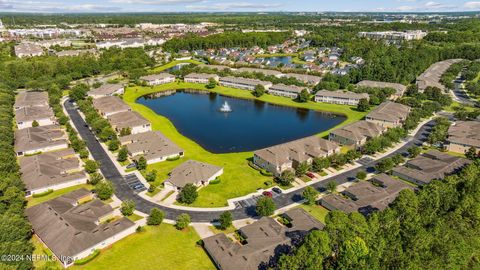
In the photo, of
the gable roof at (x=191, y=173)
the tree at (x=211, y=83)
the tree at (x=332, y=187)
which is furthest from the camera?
the tree at (x=211, y=83)

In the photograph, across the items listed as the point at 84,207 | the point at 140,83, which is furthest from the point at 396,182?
the point at 140,83

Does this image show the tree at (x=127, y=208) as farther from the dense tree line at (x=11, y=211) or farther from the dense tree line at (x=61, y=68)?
the dense tree line at (x=61, y=68)

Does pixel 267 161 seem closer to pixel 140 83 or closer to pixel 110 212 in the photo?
pixel 110 212

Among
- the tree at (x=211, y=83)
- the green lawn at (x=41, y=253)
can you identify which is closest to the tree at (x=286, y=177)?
the green lawn at (x=41, y=253)

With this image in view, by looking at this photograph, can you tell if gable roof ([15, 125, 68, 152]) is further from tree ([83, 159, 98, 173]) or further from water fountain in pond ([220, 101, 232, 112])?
water fountain in pond ([220, 101, 232, 112])

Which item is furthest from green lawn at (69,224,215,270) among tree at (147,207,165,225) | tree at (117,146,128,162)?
tree at (117,146,128,162)

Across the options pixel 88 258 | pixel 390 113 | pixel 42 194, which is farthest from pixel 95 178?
pixel 390 113
